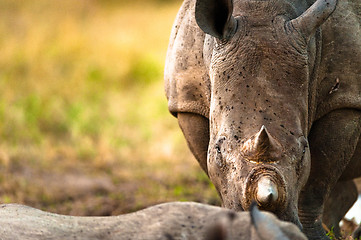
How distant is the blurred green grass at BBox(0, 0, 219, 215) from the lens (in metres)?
8.50

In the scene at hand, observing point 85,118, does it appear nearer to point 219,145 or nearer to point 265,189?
point 219,145

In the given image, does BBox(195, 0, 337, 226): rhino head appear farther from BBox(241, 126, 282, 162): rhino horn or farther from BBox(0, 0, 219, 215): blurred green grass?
BBox(0, 0, 219, 215): blurred green grass

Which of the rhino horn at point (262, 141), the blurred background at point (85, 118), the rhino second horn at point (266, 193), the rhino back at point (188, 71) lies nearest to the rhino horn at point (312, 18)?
the rhino back at point (188, 71)

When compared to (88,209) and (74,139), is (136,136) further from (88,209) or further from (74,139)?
(88,209)

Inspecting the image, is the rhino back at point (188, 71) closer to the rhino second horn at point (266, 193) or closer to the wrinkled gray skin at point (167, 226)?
the rhino second horn at point (266, 193)

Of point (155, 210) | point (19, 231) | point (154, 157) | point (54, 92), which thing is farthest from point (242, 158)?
point (54, 92)

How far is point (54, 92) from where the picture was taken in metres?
12.4

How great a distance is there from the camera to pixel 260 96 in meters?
4.62

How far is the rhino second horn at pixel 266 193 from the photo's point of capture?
410cm

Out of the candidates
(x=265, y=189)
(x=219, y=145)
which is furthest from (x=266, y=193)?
(x=219, y=145)

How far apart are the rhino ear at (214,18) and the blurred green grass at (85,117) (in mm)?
2990

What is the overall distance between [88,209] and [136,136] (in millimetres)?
3581

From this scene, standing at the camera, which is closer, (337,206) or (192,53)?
(192,53)

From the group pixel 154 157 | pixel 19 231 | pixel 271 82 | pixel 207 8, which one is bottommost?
pixel 154 157
